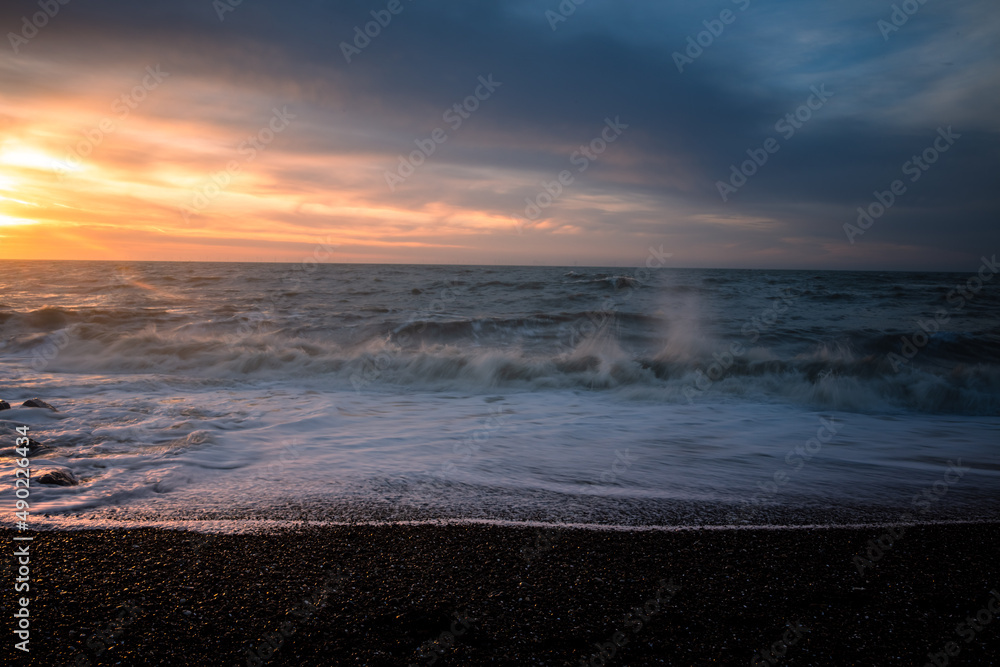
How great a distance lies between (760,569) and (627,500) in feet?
4.14

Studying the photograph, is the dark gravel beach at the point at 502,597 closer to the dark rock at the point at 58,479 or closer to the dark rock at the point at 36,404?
the dark rock at the point at 58,479

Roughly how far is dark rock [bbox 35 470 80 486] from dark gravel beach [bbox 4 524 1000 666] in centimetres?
94

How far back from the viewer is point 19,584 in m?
2.66

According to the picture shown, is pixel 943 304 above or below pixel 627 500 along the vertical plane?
above

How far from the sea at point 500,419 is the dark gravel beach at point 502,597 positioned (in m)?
0.38

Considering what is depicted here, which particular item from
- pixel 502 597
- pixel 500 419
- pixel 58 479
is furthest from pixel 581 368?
pixel 58 479

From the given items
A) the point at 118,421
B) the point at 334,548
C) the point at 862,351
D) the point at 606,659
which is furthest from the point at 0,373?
the point at 862,351

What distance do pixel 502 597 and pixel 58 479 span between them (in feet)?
12.9

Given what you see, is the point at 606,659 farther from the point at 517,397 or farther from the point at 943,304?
the point at 943,304

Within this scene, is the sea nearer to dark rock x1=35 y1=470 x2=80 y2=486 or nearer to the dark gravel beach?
dark rock x1=35 y1=470 x2=80 y2=486

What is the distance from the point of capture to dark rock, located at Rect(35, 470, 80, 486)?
4.09 metres

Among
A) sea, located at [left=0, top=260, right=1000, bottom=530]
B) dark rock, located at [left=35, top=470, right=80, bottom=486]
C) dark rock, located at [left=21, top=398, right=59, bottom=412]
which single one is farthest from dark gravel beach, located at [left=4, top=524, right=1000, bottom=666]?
dark rock, located at [left=21, top=398, right=59, bottom=412]

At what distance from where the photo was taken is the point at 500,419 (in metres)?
7.38

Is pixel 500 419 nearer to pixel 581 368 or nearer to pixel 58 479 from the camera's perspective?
pixel 581 368
